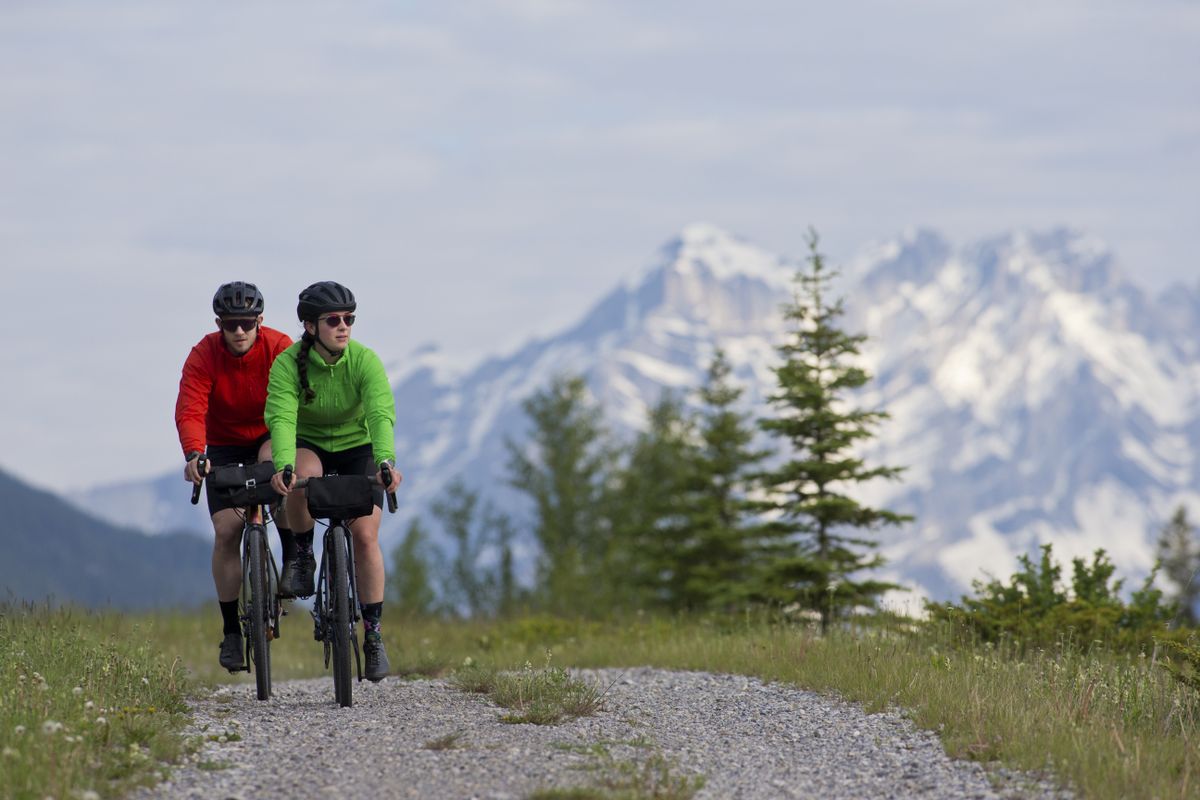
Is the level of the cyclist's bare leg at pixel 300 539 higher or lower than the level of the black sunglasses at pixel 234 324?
lower

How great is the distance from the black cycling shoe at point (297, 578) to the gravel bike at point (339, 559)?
0.21 m

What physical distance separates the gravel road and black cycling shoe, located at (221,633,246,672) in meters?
0.25

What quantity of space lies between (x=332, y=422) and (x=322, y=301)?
0.86 meters

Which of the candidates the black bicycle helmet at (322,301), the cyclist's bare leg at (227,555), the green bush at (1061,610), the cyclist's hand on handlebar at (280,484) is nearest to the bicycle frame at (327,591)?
the cyclist's hand on handlebar at (280,484)

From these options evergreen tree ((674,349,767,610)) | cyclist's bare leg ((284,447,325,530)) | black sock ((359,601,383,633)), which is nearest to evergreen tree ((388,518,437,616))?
evergreen tree ((674,349,767,610))

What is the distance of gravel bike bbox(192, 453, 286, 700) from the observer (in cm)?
869

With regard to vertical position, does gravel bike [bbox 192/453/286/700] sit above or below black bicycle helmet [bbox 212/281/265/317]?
below

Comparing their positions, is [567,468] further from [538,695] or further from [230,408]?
[538,695]

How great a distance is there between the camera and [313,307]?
8.50 meters

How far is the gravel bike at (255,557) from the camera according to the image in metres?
8.69

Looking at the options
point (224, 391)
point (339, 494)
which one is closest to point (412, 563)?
point (224, 391)

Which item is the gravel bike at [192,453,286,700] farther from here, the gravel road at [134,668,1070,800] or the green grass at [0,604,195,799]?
the green grass at [0,604,195,799]

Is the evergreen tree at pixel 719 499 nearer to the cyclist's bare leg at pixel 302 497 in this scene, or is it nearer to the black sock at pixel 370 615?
the black sock at pixel 370 615

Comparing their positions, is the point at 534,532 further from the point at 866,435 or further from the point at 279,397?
the point at 279,397
